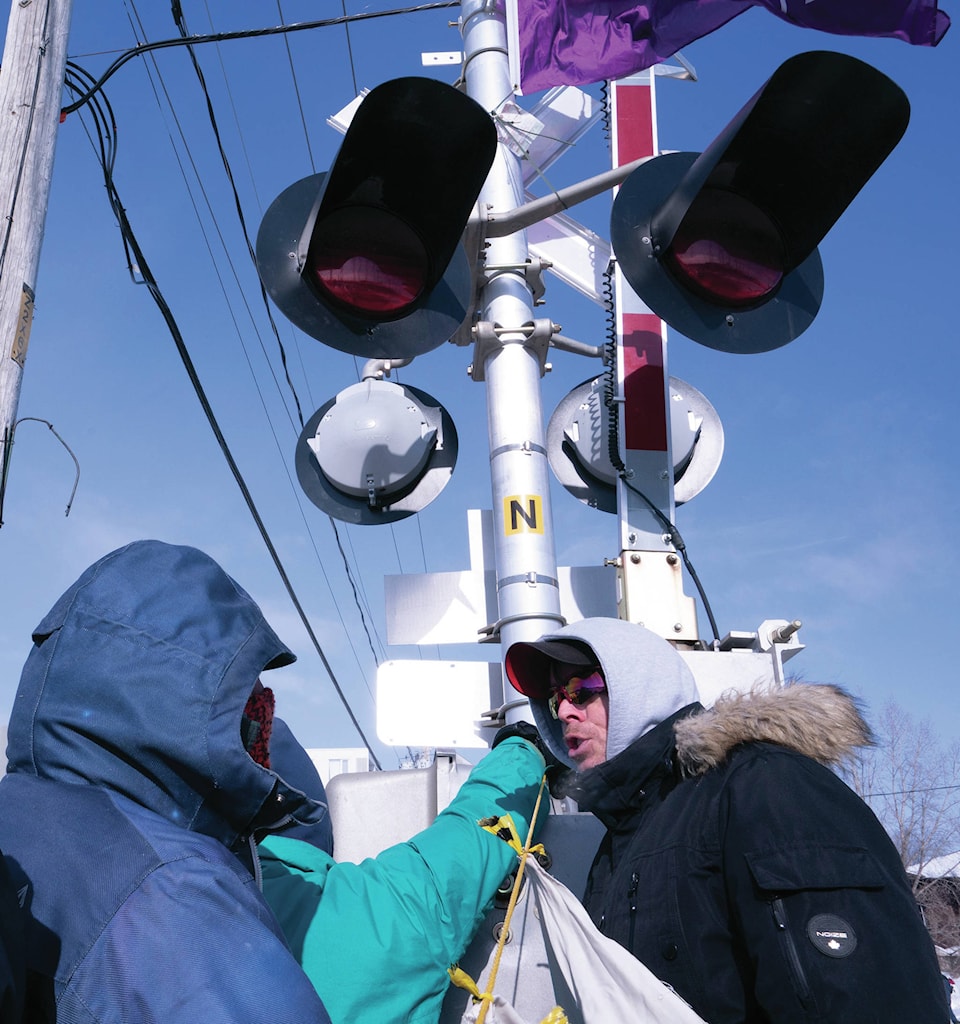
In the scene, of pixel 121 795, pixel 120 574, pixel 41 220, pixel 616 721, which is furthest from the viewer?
pixel 41 220

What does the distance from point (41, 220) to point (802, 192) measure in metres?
2.57

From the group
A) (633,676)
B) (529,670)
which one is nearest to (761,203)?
(633,676)

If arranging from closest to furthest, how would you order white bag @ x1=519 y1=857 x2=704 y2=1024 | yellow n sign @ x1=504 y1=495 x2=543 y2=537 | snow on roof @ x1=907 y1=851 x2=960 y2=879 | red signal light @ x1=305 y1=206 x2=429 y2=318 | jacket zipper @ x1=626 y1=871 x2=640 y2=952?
white bag @ x1=519 y1=857 x2=704 y2=1024 → jacket zipper @ x1=626 y1=871 x2=640 y2=952 → red signal light @ x1=305 y1=206 x2=429 y2=318 → yellow n sign @ x1=504 y1=495 x2=543 y2=537 → snow on roof @ x1=907 y1=851 x2=960 y2=879

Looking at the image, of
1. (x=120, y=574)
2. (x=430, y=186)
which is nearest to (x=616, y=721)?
(x=120, y=574)

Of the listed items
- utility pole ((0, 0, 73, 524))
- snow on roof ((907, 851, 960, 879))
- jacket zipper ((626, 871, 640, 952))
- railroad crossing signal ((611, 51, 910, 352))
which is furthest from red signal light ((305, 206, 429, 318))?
snow on roof ((907, 851, 960, 879))

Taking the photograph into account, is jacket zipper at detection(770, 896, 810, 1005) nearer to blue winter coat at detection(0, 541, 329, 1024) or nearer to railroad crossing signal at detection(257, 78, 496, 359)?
blue winter coat at detection(0, 541, 329, 1024)

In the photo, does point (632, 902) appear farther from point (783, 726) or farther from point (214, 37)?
point (214, 37)

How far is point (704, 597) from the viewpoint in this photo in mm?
4391

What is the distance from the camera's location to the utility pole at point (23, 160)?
11.1 ft

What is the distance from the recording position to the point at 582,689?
2.67 meters

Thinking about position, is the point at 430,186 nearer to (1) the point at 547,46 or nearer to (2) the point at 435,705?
(1) the point at 547,46

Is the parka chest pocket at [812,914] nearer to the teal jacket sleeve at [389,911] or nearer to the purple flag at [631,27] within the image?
the teal jacket sleeve at [389,911]

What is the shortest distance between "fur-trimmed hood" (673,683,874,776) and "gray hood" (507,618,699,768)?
0.19 metres

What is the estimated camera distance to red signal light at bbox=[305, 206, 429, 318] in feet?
9.55
